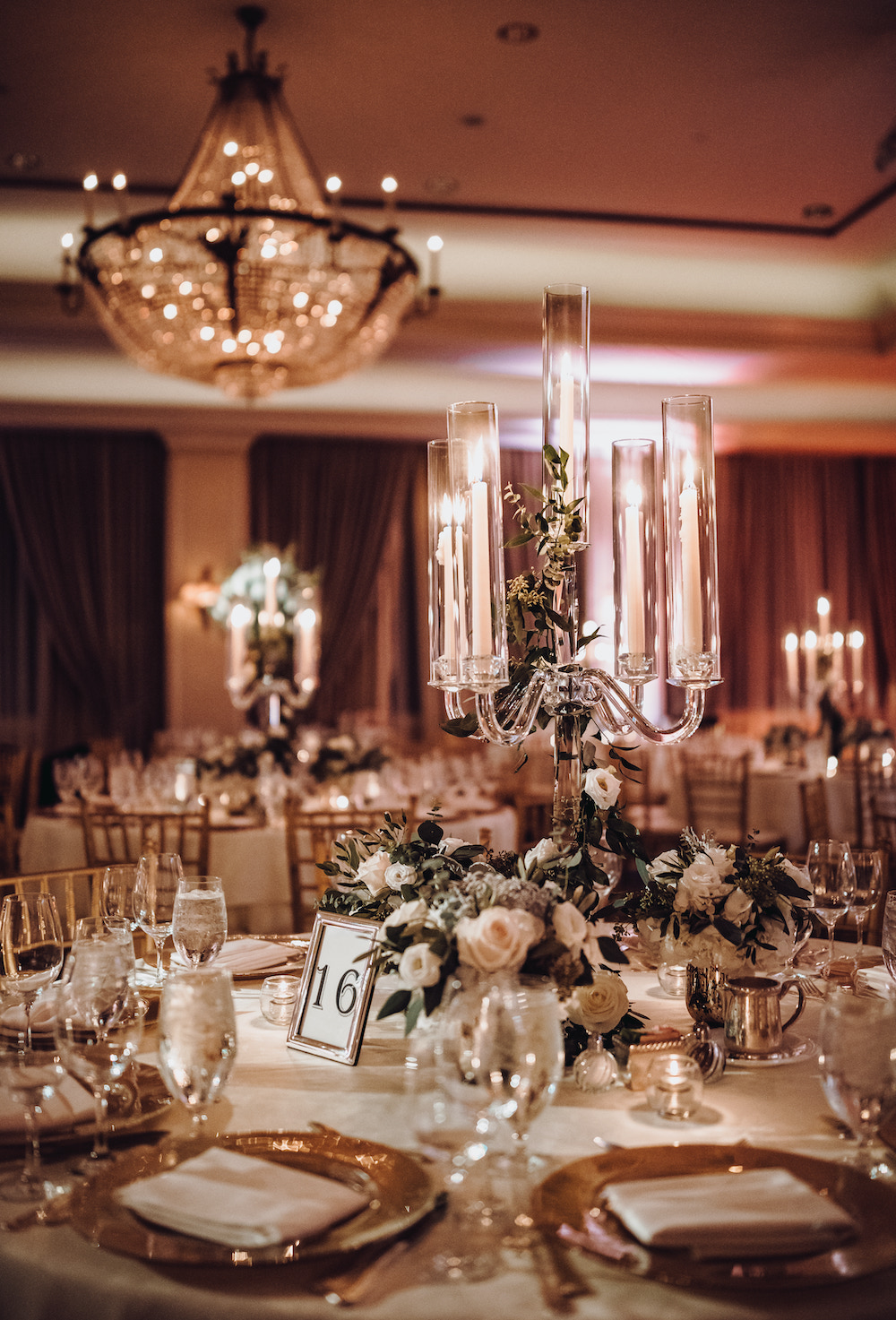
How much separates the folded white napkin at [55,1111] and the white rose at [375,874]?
52 centimetres

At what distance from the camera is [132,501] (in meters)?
10.8

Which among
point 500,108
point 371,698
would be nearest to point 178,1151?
point 500,108

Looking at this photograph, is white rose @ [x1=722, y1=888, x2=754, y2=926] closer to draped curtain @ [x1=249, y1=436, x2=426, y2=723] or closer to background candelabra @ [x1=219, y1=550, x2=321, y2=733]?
background candelabra @ [x1=219, y1=550, x2=321, y2=733]

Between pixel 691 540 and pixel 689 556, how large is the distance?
0.03 metres

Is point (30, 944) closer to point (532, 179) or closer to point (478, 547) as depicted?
point (478, 547)

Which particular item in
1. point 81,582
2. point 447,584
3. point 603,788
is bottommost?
point 603,788

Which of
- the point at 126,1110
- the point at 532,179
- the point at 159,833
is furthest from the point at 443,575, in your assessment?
the point at 532,179

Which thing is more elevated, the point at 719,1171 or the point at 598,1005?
the point at 598,1005

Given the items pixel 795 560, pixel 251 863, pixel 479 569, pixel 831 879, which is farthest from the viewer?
pixel 795 560

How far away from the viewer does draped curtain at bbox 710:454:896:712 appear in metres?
12.0

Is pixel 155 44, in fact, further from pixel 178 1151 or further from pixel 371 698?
pixel 371 698

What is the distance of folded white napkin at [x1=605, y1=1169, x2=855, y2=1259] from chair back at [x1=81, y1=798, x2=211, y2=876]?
331cm

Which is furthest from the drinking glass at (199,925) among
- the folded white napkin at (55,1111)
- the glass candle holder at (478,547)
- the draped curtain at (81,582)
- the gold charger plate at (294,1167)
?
the draped curtain at (81,582)

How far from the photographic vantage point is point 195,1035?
4.51ft
